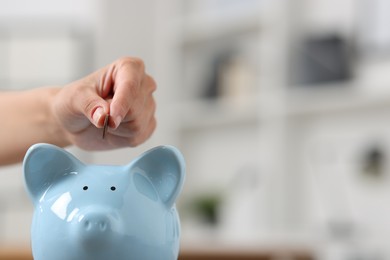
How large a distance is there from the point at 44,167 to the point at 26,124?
0.65ft

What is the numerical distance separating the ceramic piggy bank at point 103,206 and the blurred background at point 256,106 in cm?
133

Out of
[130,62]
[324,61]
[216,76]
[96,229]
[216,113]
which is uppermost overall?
[130,62]

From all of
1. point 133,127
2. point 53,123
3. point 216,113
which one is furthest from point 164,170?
point 216,113

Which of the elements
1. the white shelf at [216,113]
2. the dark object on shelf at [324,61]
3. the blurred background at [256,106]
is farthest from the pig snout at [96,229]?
the white shelf at [216,113]

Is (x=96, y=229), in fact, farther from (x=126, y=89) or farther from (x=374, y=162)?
(x=374, y=162)

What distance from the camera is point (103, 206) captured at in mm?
678

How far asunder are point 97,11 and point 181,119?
0.64 meters

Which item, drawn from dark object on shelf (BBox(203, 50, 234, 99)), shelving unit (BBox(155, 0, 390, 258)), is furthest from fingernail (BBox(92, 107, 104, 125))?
dark object on shelf (BBox(203, 50, 234, 99))

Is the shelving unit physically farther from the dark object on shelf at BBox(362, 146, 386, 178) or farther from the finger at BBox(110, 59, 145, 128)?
the finger at BBox(110, 59, 145, 128)

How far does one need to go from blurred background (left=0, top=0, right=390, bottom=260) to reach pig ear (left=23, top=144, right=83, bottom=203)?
135 centimetres

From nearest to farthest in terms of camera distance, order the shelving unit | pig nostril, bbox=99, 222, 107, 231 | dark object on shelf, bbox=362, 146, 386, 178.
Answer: pig nostril, bbox=99, 222, 107, 231, dark object on shelf, bbox=362, 146, 386, 178, the shelving unit

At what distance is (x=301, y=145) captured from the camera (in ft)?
9.05

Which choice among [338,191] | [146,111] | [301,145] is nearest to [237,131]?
[301,145]

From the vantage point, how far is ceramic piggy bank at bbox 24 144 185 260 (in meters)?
0.67
